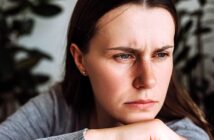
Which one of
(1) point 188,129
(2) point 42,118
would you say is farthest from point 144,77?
(2) point 42,118

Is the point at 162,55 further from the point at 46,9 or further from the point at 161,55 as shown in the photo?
the point at 46,9

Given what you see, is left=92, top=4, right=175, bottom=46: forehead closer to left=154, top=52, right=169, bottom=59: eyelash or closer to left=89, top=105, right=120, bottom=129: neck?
left=154, top=52, right=169, bottom=59: eyelash

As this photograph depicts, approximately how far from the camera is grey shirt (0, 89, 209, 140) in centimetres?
107

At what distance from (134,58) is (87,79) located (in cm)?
30

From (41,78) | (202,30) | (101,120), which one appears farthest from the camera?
(41,78)

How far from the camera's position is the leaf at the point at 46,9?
2.07 meters

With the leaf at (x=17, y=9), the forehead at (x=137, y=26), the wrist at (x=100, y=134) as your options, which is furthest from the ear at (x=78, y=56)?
the leaf at (x=17, y=9)

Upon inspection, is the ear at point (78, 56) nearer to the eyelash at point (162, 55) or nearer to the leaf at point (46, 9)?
A: the eyelash at point (162, 55)

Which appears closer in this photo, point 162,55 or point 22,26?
point 162,55

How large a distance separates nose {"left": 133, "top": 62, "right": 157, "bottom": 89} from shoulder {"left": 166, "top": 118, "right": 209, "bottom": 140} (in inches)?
6.8

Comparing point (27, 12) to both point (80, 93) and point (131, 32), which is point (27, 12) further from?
point (131, 32)

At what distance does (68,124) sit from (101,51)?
38 cm

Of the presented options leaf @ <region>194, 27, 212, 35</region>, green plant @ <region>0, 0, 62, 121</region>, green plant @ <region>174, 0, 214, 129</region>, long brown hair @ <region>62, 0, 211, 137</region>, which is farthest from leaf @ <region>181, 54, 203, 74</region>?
long brown hair @ <region>62, 0, 211, 137</region>

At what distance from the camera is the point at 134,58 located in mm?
825
